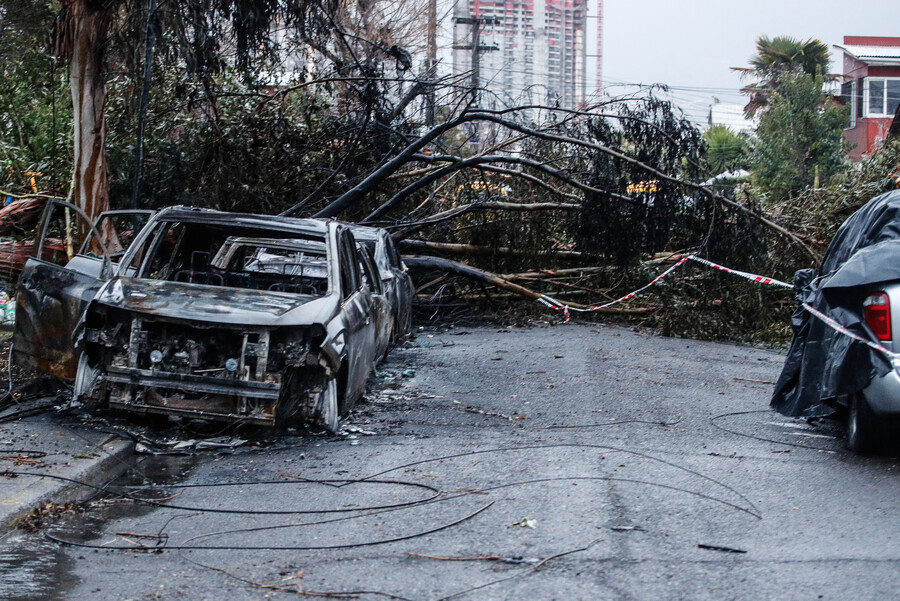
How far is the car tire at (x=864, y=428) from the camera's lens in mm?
6164

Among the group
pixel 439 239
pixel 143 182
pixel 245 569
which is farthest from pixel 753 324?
pixel 245 569

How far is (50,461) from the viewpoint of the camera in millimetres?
5902

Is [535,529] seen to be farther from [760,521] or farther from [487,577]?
[760,521]

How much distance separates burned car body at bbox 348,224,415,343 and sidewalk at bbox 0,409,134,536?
396 cm

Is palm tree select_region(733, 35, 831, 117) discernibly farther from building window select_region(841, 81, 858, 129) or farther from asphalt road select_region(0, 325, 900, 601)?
asphalt road select_region(0, 325, 900, 601)

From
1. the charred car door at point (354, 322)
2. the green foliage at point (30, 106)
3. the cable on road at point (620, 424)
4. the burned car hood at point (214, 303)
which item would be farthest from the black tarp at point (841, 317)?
the green foliage at point (30, 106)

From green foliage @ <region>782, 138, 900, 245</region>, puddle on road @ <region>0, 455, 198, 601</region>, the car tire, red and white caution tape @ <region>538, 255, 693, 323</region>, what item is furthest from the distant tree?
puddle on road @ <region>0, 455, 198, 601</region>

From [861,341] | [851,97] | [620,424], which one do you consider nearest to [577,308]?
[620,424]

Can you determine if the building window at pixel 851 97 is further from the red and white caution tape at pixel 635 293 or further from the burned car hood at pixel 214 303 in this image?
the burned car hood at pixel 214 303

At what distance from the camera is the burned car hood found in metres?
6.48

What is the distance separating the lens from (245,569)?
13.6ft

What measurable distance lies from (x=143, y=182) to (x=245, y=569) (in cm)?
1018

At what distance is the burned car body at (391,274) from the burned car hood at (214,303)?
294cm

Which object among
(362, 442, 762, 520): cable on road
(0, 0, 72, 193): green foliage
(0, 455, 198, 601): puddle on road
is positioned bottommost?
(0, 455, 198, 601): puddle on road
